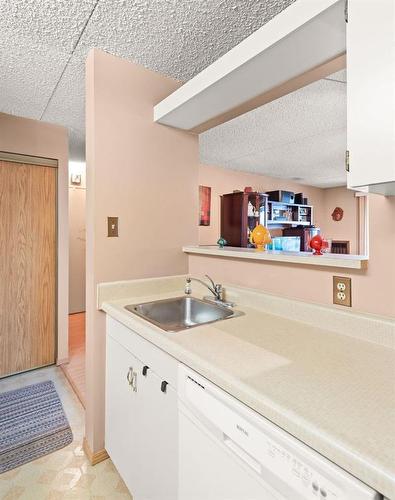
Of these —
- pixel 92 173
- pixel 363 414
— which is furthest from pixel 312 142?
pixel 363 414

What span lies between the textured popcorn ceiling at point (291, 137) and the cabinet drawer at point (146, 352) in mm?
2021

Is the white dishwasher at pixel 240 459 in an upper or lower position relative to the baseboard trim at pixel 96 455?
upper

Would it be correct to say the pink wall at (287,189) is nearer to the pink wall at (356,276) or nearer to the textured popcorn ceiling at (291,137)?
the textured popcorn ceiling at (291,137)

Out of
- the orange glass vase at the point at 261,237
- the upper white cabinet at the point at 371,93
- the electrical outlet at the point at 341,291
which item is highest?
the upper white cabinet at the point at 371,93

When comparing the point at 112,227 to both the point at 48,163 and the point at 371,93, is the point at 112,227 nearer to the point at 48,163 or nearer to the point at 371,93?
the point at 371,93

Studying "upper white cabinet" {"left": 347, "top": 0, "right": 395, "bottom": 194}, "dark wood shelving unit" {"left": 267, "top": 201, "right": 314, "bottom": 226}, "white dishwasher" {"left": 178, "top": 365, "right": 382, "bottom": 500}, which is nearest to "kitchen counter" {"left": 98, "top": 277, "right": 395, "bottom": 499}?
"white dishwasher" {"left": 178, "top": 365, "right": 382, "bottom": 500}

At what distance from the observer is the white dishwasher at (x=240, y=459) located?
1.86ft

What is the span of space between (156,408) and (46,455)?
3.43 ft

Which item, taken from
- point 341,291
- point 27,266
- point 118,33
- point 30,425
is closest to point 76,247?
point 27,266

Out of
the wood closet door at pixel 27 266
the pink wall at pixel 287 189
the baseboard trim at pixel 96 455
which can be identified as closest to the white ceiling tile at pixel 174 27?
the wood closet door at pixel 27 266

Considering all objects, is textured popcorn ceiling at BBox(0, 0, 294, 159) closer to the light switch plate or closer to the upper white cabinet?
the upper white cabinet

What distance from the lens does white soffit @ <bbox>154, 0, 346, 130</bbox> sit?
103 cm

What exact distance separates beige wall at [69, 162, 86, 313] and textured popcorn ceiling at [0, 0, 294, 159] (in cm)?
251

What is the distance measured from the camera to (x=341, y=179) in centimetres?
551
